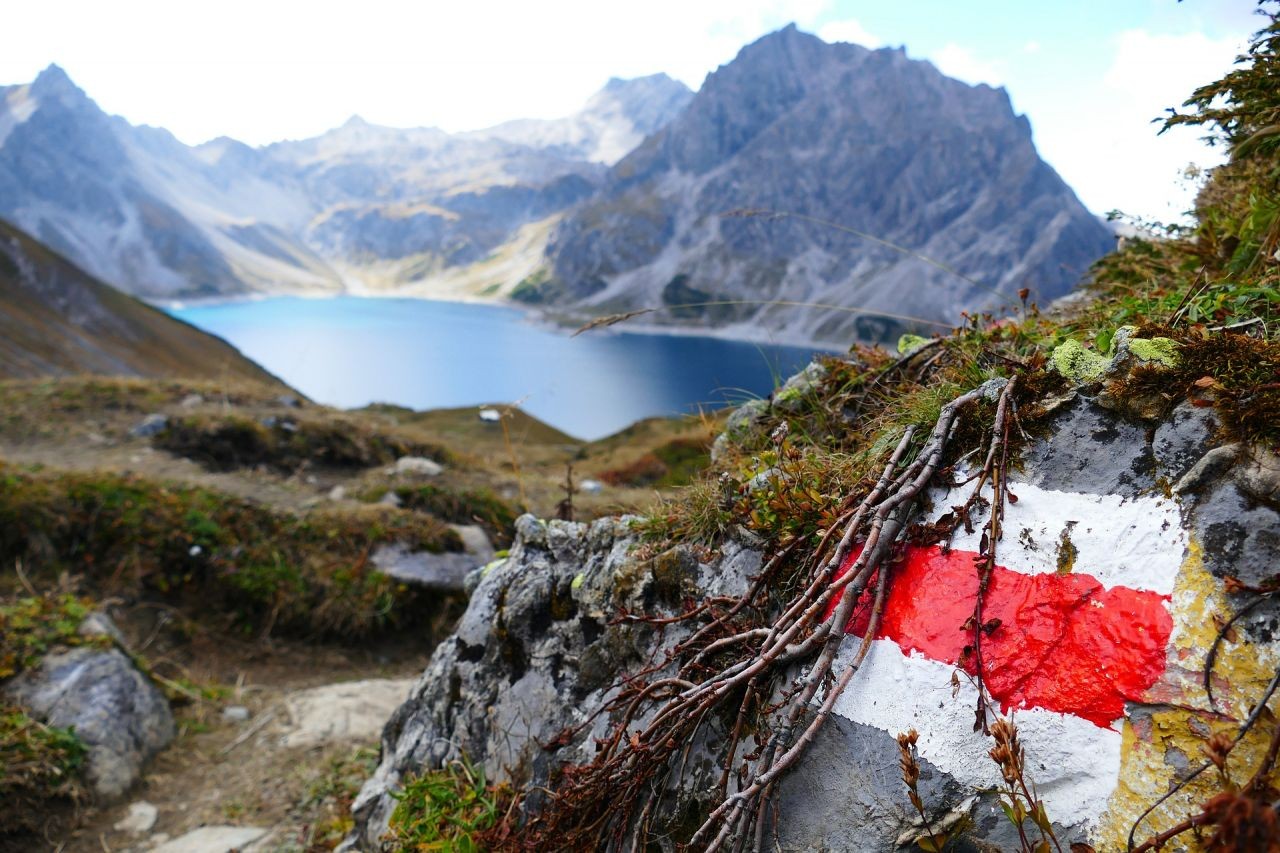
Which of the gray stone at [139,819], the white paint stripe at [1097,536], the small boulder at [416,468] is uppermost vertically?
the white paint stripe at [1097,536]

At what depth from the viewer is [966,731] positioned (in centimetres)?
220

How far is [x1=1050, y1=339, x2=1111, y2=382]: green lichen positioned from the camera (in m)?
2.61

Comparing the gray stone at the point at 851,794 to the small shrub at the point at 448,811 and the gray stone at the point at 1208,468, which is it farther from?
the small shrub at the point at 448,811

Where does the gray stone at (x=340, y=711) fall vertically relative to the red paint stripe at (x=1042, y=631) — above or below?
below

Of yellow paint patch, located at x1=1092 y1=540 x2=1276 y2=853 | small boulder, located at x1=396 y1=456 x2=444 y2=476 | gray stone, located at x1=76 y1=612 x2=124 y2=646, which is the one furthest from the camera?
small boulder, located at x1=396 y1=456 x2=444 y2=476

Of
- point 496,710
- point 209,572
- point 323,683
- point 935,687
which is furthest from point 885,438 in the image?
point 209,572

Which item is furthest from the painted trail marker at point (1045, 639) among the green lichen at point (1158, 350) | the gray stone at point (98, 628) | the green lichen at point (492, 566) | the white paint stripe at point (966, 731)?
the gray stone at point (98, 628)

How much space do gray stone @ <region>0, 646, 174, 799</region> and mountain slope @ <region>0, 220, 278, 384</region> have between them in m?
34.8

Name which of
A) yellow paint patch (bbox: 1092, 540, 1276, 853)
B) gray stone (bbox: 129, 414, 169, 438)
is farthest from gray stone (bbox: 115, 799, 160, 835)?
gray stone (bbox: 129, 414, 169, 438)

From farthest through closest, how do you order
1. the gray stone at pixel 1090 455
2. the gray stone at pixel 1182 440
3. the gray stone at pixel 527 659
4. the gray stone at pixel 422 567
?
1. the gray stone at pixel 422 567
2. the gray stone at pixel 527 659
3. the gray stone at pixel 1090 455
4. the gray stone at pixel 1182 440

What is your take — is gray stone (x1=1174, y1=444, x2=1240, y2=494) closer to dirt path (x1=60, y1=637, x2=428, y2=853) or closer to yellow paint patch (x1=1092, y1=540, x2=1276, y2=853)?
yellow paint patch (x1=1092, y1=540, x2=1276, y2=853)

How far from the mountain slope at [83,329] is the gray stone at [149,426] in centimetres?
2619

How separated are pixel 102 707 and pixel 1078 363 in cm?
831

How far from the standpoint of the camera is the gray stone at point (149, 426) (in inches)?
519
